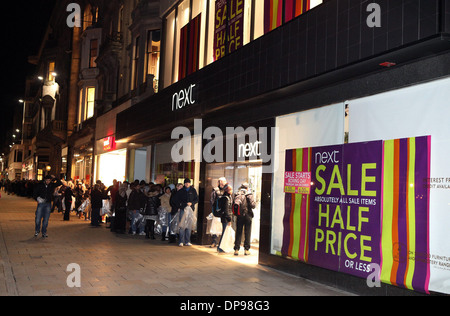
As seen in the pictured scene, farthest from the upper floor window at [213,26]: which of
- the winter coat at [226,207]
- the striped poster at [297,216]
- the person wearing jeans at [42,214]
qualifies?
the person wearing jeans at [42,214]

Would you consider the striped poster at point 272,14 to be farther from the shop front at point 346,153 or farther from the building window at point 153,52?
the building window at point 153,52

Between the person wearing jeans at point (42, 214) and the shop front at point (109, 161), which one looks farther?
the shop front at point (109, 161)

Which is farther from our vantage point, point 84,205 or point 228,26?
point 84,205

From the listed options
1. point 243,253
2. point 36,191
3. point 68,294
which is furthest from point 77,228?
point 68,294

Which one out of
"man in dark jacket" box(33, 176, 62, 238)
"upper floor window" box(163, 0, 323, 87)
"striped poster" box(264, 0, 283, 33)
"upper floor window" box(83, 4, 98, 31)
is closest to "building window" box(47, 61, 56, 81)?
"upper floor window" box(83, 4, 98, 31)

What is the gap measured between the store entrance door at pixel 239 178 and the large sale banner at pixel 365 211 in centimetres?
379

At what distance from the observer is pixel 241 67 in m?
10.6

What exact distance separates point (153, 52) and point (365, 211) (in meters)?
15.1

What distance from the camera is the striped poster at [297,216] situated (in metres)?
8.80

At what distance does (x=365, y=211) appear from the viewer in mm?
7344

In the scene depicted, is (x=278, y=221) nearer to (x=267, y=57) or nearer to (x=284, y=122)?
(x=284, y=122)

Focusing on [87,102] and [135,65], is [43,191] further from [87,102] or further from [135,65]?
[87,102]

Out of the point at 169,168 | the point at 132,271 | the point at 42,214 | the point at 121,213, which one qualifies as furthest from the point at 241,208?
the point at 169,168

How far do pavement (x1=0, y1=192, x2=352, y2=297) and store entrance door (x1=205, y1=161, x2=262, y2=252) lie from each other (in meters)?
1.71
